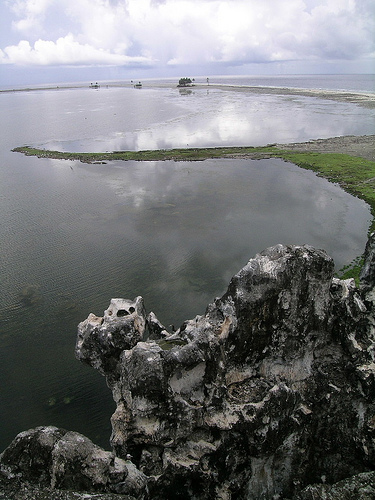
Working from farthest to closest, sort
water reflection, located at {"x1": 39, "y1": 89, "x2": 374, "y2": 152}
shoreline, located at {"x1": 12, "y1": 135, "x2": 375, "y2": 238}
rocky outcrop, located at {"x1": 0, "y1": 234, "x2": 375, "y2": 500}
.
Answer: water reflection, located at {"x1": 39, "y1": 89, "x2": 374, "y2": 152} → shoreline, located at {"x1": 12, "y1": 135, "x2": 375, "y2": 238} → rocky outcrop, located at {"x1": 0, "y1": 234, "x2": 375, "y2": 500}

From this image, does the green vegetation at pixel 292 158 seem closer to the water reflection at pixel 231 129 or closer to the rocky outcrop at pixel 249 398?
the water reflection at pixel 231 129

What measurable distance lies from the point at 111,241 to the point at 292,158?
4832cm

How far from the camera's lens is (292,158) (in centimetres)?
7456

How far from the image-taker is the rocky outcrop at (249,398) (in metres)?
12.4

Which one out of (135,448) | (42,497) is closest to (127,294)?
(135,448)

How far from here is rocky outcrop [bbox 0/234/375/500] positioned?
40.8 feet

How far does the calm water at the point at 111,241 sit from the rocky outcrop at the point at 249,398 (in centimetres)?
983

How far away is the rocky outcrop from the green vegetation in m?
39.7

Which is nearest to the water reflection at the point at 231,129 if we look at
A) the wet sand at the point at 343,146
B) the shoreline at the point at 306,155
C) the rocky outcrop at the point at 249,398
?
the wet sand at the point at 343,146

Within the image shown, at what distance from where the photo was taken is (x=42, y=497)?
29.0ft

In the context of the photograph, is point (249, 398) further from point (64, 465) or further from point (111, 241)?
point (111, 241)

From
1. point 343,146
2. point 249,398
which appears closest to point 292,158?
point 343,146

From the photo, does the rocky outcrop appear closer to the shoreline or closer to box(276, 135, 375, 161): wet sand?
the shoreline

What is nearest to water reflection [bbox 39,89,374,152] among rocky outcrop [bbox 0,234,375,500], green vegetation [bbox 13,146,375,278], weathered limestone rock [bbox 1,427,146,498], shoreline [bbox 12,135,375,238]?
shoreline [bbox 12,135,375,238]
